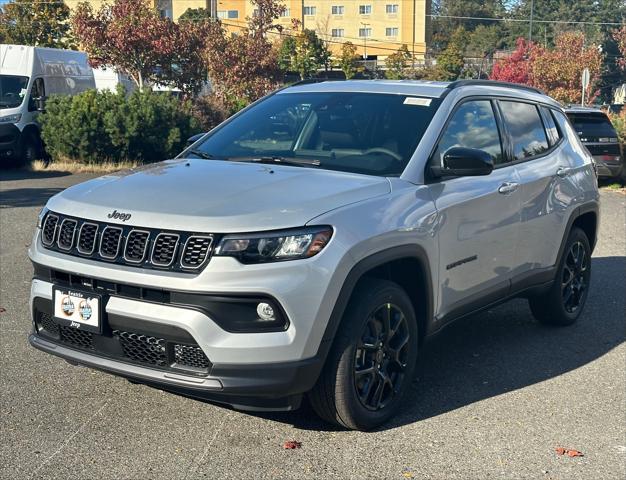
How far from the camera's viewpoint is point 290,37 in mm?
62531

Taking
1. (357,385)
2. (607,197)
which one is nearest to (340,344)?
(357,385)

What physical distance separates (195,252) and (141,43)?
80.6 feet

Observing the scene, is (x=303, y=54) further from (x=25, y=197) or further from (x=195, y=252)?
(x=195, y=252)

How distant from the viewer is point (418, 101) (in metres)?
5.30

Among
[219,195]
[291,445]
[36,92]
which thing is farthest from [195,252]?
[36,92]

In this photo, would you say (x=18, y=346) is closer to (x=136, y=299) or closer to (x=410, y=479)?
(x=136, y=299)

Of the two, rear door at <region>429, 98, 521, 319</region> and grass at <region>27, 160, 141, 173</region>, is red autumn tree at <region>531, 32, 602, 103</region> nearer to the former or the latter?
grass at <region>27, 160, 141, 173</region>

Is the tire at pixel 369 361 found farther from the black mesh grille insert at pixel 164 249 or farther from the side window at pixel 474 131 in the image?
the side window at pixel 474 131

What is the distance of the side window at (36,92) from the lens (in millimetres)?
20500

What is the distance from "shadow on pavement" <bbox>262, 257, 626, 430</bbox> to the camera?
4.98 meters

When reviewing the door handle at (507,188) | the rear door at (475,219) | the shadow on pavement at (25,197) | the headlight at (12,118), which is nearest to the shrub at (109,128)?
the headlight at (12,118)

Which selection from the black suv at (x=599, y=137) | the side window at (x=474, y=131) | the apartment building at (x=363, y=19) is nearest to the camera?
the side window at (x=474, y=131)

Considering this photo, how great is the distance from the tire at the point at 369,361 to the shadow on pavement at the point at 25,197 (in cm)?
999

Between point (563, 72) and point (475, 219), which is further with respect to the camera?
point (563, 72)
